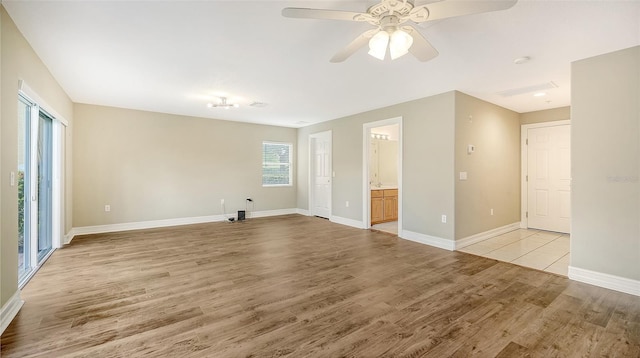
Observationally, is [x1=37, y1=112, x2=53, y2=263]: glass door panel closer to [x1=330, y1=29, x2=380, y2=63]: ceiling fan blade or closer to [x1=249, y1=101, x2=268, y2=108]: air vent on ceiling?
[x1=249, y1=101, x2=268, y2=108]: air vent on ceiling

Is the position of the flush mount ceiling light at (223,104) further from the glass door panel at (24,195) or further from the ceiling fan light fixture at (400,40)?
the ceiling fan light fixture at (400,40)

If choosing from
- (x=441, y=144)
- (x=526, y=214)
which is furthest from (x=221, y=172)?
(x=526, y=214)

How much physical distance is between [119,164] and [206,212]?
2.01m

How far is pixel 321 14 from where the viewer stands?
181cm

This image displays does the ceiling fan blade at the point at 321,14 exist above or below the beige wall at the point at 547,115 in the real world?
below

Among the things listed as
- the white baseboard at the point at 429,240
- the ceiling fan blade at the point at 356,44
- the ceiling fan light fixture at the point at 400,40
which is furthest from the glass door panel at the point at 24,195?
the white baseboard at the point at 429,240

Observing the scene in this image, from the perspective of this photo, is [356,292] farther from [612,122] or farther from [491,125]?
[491,125]

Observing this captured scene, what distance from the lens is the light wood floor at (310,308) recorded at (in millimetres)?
1886

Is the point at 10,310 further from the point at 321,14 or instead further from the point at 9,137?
the point at 321,14

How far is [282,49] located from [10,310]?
3.29 m

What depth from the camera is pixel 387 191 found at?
655 centimetres

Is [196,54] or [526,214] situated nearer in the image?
[196,54]

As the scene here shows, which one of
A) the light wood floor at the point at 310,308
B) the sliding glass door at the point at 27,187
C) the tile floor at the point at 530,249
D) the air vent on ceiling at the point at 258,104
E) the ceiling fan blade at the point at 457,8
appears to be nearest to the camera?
the ceiling fan blade at the point at 457,8

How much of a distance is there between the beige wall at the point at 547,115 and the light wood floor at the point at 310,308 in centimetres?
357
